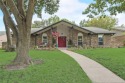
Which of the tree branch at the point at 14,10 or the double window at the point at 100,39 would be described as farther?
the double window at the point at 100,39

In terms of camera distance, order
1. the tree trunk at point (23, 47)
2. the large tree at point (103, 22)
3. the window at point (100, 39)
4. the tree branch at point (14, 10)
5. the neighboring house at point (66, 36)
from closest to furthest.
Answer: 1. the tree branch at point (14, 10)
2. the tree trunk at point (23, 47)
3. the neighboring house at point (66, 36)
4. the window at point (100, 39)
5. the large tree at point (103, 22)

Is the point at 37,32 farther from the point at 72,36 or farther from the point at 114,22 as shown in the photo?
the point at 114,22

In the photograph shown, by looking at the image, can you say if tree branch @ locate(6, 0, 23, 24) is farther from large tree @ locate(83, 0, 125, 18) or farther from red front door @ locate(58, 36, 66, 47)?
red front door @ locate(58, 36, 66, 47)

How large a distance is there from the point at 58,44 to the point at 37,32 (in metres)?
3.74

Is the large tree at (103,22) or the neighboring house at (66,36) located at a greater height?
the large tree at (103,22)

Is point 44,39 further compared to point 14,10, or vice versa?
point 44,39

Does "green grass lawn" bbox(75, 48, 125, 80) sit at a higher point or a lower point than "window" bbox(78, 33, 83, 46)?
lower

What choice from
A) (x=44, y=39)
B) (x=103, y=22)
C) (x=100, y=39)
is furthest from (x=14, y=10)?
(x=103, y=22)

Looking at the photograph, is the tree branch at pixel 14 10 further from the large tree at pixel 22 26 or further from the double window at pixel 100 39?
the double window at pixel 100 39

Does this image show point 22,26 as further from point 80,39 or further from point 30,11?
point 80,39

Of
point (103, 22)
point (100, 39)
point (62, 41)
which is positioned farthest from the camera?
point (103, 22)

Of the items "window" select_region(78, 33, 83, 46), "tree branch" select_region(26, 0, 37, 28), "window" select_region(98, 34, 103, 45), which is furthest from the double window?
"tree branch" select_region(26, 0, 37, 28)

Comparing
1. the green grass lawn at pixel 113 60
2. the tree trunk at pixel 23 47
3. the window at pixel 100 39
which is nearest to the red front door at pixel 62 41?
the window at pixel 100 39

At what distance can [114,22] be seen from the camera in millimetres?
75062
